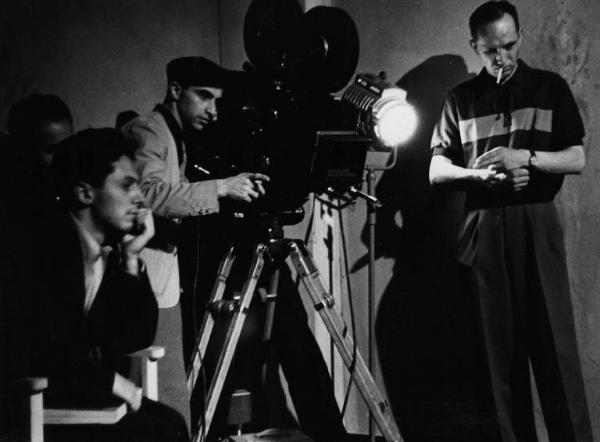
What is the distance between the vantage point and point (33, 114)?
163 centimetres

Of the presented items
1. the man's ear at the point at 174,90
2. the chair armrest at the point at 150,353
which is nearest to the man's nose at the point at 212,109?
the man's ear at the point at 174,90

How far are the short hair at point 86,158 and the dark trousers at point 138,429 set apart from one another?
57 centimetres

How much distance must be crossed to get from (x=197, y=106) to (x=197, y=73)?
12 cm

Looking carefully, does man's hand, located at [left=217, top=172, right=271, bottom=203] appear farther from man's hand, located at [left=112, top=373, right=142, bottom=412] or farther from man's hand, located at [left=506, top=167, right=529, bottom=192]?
man's hand, located at [left=506, top=167, right=529, bottom=192]

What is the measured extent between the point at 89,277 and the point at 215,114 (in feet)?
2.37

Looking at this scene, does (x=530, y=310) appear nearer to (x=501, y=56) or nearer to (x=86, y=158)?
(x=501, y=56)

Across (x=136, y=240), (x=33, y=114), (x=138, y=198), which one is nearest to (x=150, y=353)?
(x=136, y=240)

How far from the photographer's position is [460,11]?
2.46m

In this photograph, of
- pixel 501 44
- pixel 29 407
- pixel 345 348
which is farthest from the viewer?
pixel 501 44

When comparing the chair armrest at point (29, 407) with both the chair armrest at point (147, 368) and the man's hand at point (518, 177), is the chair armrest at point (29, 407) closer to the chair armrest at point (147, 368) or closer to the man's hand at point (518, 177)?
the chair armrest at point (147, 368)

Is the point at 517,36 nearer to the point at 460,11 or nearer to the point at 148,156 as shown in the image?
the point at 460,11

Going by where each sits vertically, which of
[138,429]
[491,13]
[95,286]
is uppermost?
[491,13]

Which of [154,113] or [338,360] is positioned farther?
[338,360]

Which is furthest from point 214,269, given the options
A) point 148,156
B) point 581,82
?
point 581,82
